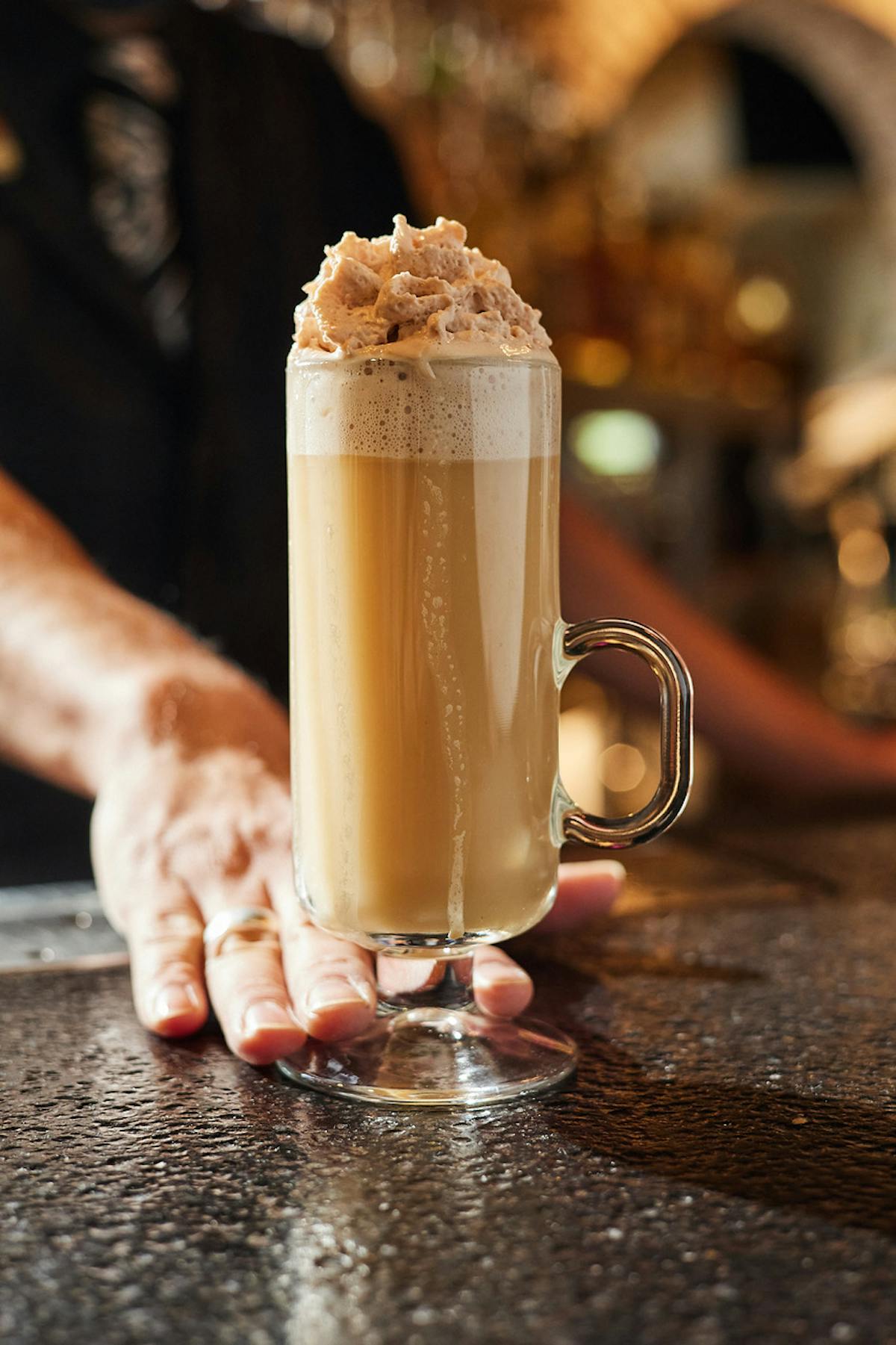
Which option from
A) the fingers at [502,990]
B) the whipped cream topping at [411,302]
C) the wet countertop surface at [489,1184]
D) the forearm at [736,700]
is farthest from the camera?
the forearm at [736,700]

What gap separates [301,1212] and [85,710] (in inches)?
21.2

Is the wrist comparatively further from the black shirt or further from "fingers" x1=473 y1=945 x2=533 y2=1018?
the black shirt

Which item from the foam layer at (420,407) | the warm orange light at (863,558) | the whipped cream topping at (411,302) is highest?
the warm orange light at (863,558)

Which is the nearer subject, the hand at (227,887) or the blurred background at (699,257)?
the hand at (227,887)

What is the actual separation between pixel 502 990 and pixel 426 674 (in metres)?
0.19

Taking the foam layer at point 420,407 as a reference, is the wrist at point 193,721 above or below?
below

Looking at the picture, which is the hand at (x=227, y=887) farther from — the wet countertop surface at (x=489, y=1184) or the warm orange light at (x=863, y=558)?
the warm orange light at (x=863, y=558)

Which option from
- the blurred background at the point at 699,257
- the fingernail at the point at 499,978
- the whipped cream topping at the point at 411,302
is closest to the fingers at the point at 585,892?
the fingernail at the point at 499,978

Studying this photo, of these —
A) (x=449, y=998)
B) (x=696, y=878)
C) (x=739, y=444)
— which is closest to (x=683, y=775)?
(x=449, y=998)

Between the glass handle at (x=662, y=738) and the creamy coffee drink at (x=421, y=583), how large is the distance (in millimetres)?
31

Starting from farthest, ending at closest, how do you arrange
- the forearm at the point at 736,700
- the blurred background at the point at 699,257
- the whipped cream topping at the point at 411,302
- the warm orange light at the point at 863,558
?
the warm orange light at the point at 863,558, the blurred background at the point at 699,257, the forearm at the point at 736,700, the whipped cream topping at the point at 411,302

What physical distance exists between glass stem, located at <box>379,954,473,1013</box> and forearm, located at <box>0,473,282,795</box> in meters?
0.24

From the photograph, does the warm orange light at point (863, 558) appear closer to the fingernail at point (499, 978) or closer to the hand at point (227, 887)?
the hand at point (227, 887)

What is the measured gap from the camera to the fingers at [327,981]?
2.32 ft
